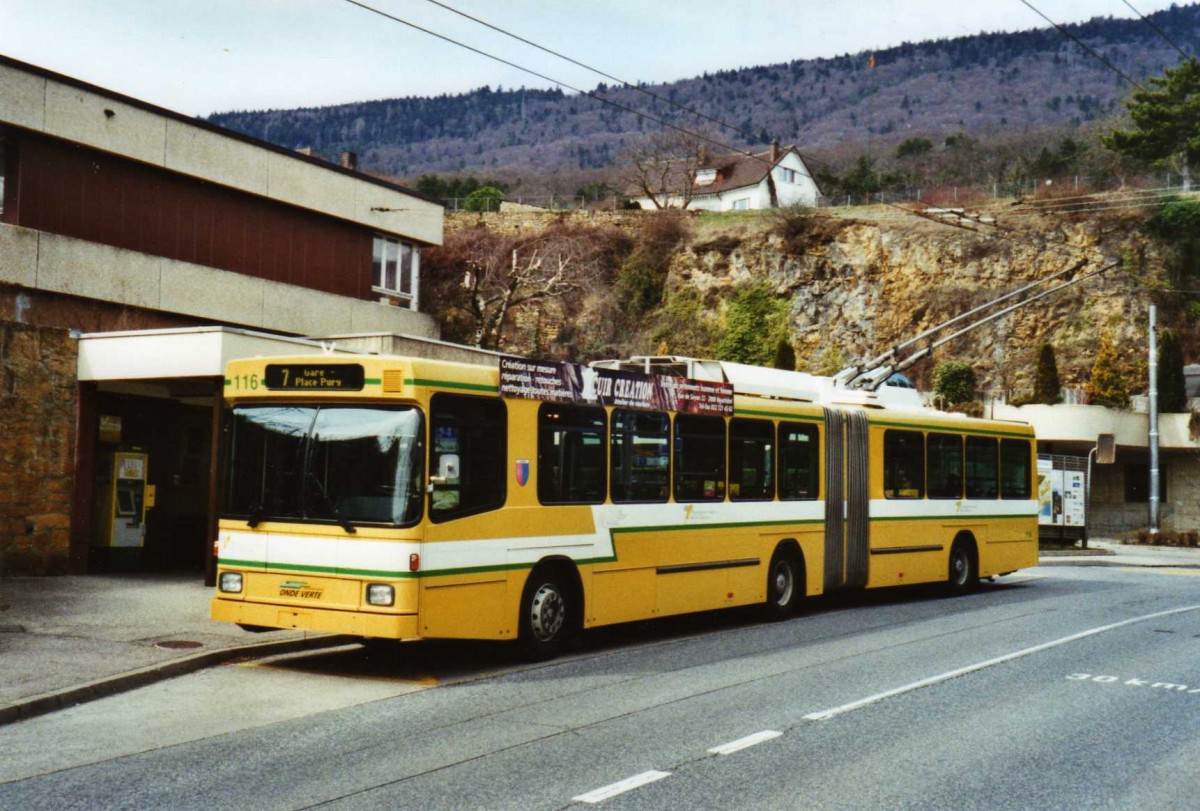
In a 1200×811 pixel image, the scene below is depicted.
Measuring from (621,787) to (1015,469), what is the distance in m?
15.8

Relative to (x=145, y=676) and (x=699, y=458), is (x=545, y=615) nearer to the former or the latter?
(x=699, y=458)

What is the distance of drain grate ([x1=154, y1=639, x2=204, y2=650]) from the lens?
1120 centimetres

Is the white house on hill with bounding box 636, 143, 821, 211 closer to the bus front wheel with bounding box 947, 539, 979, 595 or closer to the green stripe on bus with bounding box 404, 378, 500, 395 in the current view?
Answer: the bus front wheel with bounding box 947, 539, 979, 595

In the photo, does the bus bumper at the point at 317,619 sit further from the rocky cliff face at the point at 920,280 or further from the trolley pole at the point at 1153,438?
the rocky cliff face at the point at 920,280

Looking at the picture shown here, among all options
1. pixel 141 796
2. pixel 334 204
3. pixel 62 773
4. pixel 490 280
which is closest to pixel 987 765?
pixel 141 796

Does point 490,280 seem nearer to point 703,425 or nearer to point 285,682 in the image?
point 703,425

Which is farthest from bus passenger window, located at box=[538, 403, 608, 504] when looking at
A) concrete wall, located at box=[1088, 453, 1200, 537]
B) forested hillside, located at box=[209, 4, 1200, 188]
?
forested hillside, located at box=[209, 4, 1200, 188]

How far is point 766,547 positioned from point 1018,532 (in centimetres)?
803

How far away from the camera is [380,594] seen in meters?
9.91

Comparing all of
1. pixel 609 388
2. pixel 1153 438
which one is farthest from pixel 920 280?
pixel 609 388

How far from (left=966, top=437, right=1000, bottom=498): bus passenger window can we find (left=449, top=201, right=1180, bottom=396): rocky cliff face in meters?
30.9

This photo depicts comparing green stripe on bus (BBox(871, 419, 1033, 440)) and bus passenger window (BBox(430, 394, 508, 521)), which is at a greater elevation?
green stripe on bus (BBox(871, 419, 1033, 440))

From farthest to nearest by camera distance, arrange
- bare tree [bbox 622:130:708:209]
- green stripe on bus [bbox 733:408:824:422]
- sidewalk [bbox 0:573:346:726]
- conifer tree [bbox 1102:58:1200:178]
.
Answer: bare tree [bbox 622:130:708:209] < conifer tree [bbox 1102:58:1200:178] < green stripe on bus [bbox 733:408:824:422] < sidewalk [bbox 0:573:346:726]

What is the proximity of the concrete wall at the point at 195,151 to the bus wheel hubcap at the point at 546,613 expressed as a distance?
1255 centimetres
